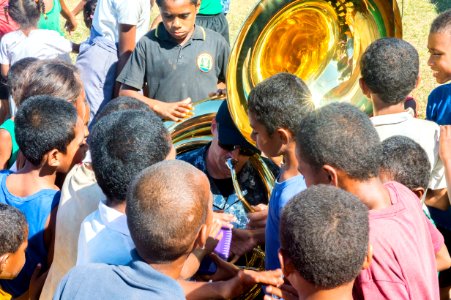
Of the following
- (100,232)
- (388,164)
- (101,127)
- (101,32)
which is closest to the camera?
(100,232)

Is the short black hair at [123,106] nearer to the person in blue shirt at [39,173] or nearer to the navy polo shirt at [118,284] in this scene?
the person in blue shirt at [39,173]

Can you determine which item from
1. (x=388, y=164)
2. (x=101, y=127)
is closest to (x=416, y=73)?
(x=388, y=164)

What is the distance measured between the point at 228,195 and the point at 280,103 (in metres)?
0.82

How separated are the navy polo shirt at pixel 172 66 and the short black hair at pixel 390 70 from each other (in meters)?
1.39

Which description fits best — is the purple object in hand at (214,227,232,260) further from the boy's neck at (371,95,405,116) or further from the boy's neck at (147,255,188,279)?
the boy's neck at (371,95,405,116)

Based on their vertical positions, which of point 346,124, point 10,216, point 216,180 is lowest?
point 216,180

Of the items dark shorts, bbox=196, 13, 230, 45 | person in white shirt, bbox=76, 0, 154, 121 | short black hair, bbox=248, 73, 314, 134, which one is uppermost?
short black hair, bbox=248, 73, 314, 134

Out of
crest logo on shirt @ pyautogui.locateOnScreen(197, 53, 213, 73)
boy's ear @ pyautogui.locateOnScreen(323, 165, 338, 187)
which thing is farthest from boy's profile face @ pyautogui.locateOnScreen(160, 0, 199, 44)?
boy's ear @ pyautogui.locateOnScreen(323, 165, 338, 187)

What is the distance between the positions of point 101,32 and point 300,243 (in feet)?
11.7

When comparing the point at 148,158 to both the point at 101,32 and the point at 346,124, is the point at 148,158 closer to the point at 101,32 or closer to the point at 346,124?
the point at 346,124

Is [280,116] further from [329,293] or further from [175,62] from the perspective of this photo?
[175,62]

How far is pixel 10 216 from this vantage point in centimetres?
262

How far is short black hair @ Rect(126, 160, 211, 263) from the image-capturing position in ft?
6.74

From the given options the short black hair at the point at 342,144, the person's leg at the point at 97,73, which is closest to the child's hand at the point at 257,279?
the short black hair at the point at 342,144
